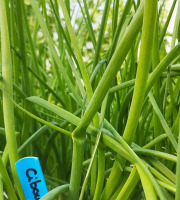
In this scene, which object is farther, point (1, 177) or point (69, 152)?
point (69, 152)

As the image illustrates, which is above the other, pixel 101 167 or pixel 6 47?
pixel 6 47

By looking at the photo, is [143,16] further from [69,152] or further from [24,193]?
[69,152]

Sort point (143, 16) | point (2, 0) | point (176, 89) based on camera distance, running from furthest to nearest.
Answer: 1. point (176, 89)
2. point (2, 0)
3. point (143, 16)

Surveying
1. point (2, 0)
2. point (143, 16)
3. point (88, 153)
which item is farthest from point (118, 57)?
point (88, 153)

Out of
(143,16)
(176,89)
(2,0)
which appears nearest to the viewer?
(143,16)

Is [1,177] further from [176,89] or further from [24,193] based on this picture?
[176,89]

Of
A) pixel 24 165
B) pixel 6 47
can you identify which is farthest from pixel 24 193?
pixel 6 47
